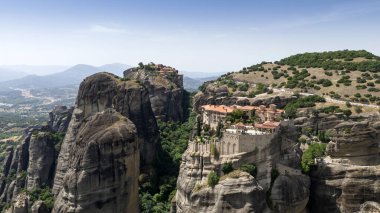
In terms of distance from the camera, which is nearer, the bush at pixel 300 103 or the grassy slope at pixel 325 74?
the bush at pixel 300 103

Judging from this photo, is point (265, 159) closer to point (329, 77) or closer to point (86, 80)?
point (86, 80)

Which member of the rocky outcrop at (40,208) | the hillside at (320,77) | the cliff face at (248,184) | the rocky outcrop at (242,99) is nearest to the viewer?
the cliff face at (248,184)

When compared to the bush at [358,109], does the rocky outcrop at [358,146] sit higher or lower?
lower

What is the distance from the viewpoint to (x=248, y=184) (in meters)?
45.7

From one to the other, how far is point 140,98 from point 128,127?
23816 millimetres

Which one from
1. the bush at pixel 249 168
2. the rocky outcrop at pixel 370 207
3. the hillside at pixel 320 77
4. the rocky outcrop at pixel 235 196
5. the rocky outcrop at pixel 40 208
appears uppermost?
the hillside at pixel 320 77

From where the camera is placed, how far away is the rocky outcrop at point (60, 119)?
349 feet

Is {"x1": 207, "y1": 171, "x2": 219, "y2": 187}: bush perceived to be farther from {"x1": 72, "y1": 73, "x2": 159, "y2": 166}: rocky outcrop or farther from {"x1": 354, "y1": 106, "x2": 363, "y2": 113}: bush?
{"x1": 354, "y1": 106, "x2": 363, "y2": 113}: bush

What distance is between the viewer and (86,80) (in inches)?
3209

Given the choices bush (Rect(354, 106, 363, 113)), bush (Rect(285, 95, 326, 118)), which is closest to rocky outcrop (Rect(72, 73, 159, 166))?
bush (Rect(285, 95, 326, 118))

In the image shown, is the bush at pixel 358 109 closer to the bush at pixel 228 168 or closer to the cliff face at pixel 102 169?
the bush at pixel 228 168

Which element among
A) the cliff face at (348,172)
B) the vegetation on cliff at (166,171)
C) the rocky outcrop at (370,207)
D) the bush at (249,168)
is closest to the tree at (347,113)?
the cliff face at (348,172)

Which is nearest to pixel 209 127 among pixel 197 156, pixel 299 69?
pixel 197 156

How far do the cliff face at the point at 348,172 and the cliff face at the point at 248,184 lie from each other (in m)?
2.57
